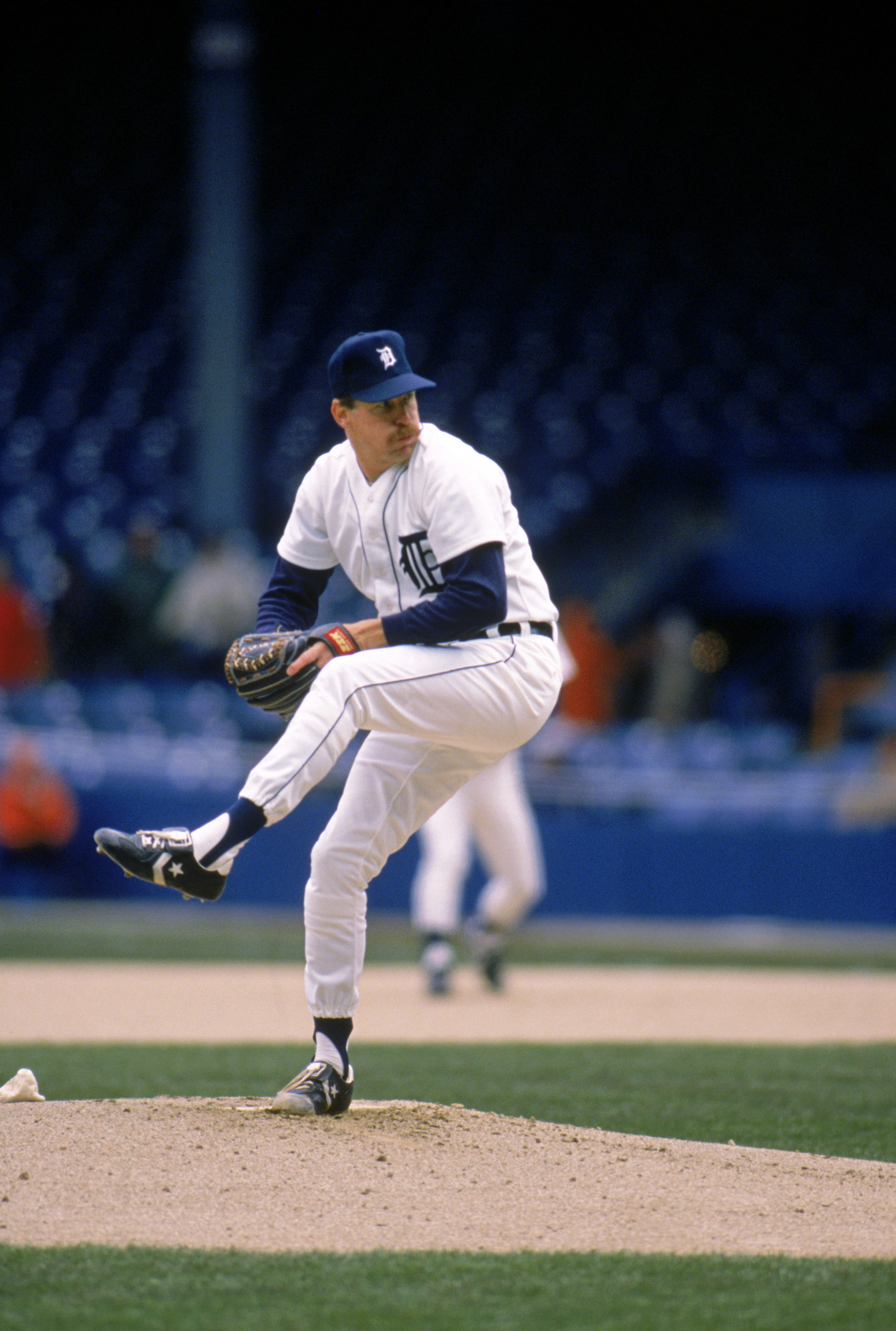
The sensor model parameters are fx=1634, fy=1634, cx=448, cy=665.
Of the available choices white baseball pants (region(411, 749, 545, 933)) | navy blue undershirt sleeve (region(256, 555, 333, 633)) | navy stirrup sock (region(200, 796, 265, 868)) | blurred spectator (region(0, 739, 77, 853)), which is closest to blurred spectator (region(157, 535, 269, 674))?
blurred spectator (region(0, 739, 77, 853))

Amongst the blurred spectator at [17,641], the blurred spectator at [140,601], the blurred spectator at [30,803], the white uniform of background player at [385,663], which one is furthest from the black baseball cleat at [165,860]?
the blurred spectator at [140,601]

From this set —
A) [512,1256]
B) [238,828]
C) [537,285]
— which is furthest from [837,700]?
[512,1256]

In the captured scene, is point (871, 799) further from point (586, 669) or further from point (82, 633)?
point (82, 633)

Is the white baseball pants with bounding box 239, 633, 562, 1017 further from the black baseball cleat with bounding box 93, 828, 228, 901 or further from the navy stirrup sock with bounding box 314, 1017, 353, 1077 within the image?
the black baseball cleat with bounding box 93, 828, 228, 901

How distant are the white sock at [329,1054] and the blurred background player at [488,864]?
108 inches

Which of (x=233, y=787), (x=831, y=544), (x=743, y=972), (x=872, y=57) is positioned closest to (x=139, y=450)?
(x=233, y=787)

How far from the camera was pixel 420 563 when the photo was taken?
3.67m

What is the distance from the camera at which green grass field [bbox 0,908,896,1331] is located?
2.42 m

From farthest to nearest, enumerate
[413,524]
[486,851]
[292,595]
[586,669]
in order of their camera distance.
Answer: [586,669] < [486,851] < [292,595] < [413,524]

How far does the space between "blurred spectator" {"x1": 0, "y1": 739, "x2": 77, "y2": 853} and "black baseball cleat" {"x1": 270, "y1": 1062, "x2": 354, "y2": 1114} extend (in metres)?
6.38

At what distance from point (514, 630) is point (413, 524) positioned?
33cm

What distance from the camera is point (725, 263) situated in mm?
16562

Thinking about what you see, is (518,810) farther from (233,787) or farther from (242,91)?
(242,91)

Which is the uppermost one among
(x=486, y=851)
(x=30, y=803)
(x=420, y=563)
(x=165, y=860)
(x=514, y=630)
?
(x=420, y=563)
